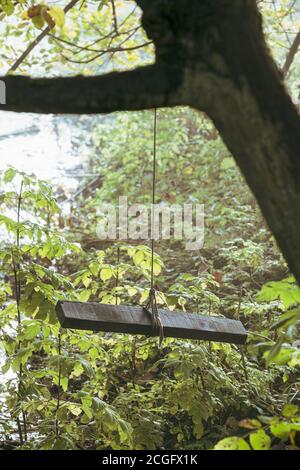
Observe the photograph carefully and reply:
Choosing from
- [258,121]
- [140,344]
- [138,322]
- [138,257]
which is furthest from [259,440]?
[140,344]

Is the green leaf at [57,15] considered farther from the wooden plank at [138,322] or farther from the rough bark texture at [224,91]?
the wooden plank at [138,322]

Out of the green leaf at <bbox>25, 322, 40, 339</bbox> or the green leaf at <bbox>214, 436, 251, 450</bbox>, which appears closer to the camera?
the green leaf at <bbox>214, 436, 251, 450</bbox>

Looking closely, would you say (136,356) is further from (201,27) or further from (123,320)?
(201,27)

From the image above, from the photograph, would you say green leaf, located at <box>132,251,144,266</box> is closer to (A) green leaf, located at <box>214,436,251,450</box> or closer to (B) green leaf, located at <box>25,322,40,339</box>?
(B) green leaf, located at <box>25,322,40,339</box>

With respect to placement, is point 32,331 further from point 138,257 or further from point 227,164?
point 227,164

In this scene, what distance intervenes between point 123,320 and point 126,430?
506mm

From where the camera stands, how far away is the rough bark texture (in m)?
1.88

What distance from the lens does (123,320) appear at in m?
2.99

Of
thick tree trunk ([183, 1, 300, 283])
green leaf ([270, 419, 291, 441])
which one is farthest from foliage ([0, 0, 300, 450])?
thick tree trunk ([183, 1, 300, 283])

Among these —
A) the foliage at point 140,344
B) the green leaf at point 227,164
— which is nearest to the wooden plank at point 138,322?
the foliage at point 140,344

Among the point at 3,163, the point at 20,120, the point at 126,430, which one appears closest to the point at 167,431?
the point at 126,430

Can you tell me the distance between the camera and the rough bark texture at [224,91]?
1880mm

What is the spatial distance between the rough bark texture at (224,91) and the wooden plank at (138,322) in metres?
1.17

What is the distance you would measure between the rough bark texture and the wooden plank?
1.17m
